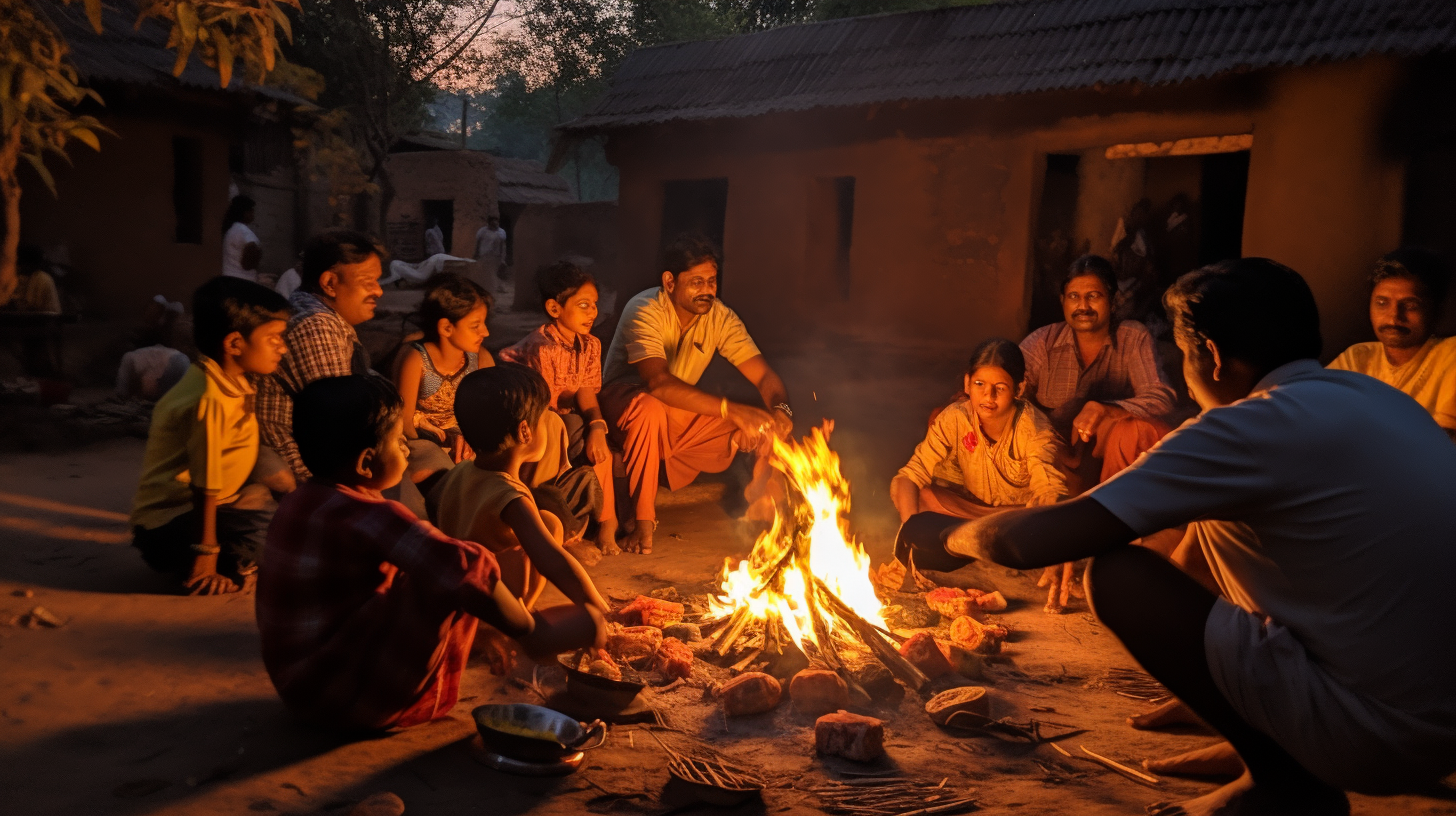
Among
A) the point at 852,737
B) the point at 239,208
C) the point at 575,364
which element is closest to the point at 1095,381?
the point at 575,364

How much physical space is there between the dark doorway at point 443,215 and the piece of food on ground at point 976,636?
22.9 metres

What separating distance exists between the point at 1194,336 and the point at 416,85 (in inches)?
919

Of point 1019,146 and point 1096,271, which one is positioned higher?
point 1019,146

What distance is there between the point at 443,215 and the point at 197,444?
2317cm

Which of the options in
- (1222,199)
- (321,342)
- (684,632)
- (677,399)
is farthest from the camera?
(1222,199)

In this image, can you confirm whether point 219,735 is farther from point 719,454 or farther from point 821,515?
point 719,454

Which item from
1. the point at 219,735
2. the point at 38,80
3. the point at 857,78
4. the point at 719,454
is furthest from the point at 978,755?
the point at 857,78

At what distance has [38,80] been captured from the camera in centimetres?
486

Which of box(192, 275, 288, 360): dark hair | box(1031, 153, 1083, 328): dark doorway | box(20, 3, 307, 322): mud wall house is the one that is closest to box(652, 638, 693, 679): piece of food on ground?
box(192, 275, 288, 360): dark hair

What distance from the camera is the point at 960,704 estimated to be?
3.40 meters

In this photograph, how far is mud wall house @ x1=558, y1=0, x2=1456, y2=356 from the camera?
6926mm

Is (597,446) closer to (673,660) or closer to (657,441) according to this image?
(657,441)

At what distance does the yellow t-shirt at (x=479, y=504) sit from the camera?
11.2 ft

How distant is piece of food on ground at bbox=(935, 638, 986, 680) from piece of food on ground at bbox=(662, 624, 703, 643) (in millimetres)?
1017
